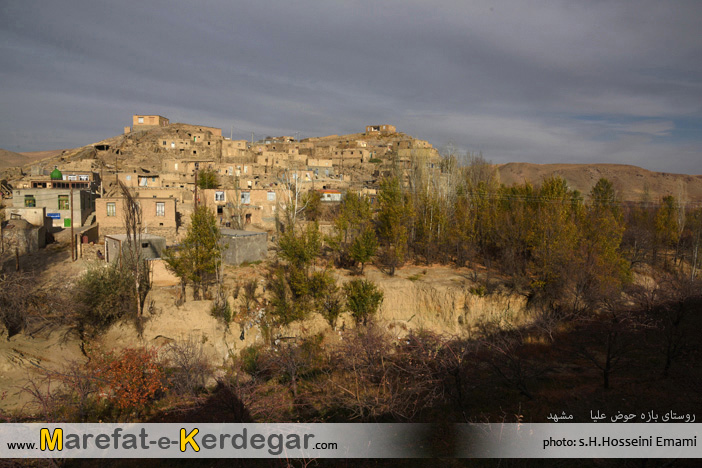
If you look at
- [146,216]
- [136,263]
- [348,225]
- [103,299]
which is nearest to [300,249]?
Answer: [136,263]

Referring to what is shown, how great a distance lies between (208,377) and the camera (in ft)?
43.0

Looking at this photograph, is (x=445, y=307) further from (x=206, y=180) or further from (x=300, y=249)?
(x=206, y=180)

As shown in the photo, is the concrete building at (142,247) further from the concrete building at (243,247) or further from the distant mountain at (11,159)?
the distant mountain at (11,159)

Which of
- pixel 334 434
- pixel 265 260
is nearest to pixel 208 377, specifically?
pixel 334 434

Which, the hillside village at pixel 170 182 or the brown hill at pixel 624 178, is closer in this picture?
the hillside village at pixel 170 182

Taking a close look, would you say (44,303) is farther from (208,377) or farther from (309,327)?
(309,327)

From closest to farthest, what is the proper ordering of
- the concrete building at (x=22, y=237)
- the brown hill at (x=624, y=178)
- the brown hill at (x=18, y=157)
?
the concrete building at (x=22, y=237) → the brown hill at (x=624, y=178) → the brown hill at (x=18, y=157)

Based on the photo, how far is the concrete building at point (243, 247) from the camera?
2025cm

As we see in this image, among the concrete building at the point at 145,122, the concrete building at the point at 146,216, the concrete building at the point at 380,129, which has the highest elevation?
the concrete building at the point at 380,129

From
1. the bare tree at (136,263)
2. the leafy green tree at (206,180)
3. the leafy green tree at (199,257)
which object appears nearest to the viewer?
the bare tree at (136,263)

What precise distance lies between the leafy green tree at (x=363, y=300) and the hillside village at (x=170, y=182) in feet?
20.9

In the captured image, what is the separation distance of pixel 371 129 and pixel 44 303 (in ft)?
226

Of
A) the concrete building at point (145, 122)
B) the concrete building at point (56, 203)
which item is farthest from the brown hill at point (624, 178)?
the concrete building at point (56, 203)

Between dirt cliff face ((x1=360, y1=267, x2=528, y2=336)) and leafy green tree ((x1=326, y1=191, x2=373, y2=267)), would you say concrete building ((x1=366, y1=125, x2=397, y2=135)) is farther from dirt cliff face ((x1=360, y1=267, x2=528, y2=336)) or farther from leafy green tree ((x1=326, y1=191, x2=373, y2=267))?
dirt cliff face ((x1=360, y1=267, x2=528, y2=336))
